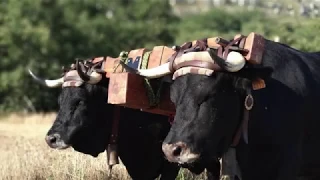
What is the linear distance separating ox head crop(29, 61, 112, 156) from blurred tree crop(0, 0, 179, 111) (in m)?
33.5

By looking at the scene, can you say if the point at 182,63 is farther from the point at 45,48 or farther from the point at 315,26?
the point at 45,48

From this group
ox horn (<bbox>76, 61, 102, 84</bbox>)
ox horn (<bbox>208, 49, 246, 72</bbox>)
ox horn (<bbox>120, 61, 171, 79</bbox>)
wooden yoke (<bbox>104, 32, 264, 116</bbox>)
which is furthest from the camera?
ox horn (<bbox>76, 61, 102, 84</bbox>)

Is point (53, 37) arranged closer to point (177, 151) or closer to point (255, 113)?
point (255, 113)

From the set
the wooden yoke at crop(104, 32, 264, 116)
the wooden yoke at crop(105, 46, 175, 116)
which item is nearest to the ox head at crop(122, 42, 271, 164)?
the wooden yoke at crop(104, 32, 264, 116)

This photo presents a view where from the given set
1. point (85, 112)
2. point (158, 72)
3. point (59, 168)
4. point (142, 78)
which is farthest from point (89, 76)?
point (158, 72)

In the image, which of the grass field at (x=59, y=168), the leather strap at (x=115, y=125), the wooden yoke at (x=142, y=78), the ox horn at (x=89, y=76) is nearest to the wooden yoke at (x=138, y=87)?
the wooden yoke at (x=142, y=78)

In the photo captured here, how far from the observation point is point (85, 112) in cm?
824

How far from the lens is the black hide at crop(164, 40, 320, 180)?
5.56 metres

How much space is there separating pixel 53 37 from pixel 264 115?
40.2m

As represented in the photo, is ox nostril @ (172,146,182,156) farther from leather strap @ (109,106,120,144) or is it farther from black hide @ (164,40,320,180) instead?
leather strap @ (109,106,120,144)

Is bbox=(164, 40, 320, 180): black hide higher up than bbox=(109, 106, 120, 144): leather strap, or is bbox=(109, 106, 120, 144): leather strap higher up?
bbox=(164, 40, 320, 180): black hide

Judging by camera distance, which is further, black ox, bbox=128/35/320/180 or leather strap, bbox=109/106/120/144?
leather strap, bbox=109/106/120/144

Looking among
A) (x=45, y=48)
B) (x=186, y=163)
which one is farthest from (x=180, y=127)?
(x=45, y=48)

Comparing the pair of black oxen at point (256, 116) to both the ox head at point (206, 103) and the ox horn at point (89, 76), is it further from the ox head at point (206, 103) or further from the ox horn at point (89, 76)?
the ox horn at point (89, 76)
